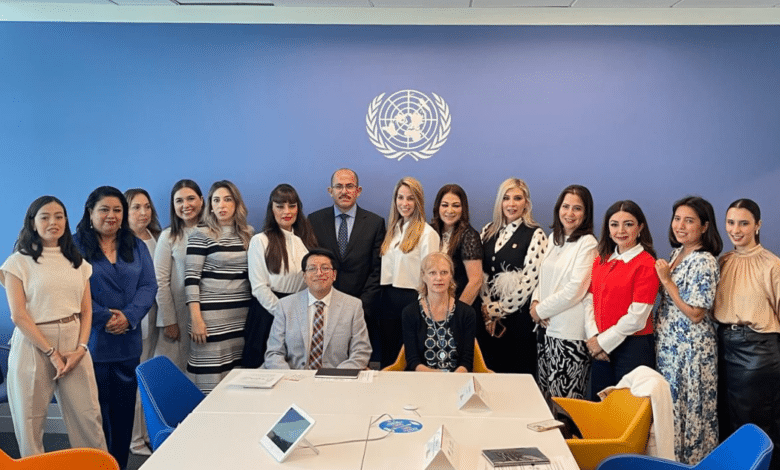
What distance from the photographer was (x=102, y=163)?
5.37m

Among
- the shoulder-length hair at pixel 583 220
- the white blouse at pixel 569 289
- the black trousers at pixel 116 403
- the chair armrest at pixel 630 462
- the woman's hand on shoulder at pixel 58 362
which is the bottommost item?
the black trousers at pixel 116 403

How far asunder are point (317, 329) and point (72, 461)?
165cm

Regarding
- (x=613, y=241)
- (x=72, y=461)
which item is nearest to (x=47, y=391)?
(x=72, y=461)

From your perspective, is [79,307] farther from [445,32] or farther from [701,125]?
[701,125]

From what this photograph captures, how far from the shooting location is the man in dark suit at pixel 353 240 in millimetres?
4758

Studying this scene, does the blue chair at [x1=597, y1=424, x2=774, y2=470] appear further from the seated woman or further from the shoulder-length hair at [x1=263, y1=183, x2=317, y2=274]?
the shoulder-length hair at [x1=263, y1=183, x2=317, y2=274]

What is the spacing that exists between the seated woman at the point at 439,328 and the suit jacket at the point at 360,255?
68cm

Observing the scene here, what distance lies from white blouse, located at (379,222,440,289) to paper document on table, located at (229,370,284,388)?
51.5 inches

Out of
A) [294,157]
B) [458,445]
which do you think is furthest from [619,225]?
[294,157]

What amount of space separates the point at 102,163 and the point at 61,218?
166cm

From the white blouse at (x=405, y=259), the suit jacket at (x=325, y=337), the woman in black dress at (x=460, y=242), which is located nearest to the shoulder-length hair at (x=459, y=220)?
the woman in black dress at (x=460, y=242)

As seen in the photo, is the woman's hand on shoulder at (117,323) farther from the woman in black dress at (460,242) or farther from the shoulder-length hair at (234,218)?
the woman in black dress at (460,242)

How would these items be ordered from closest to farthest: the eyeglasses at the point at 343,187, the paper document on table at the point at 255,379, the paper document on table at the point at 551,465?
the paper document on table at the point at 551,465
the paper document on table at the point at 255,379
the eyeglasses at the point at 343,187

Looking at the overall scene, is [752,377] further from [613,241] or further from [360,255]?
[360,255]
